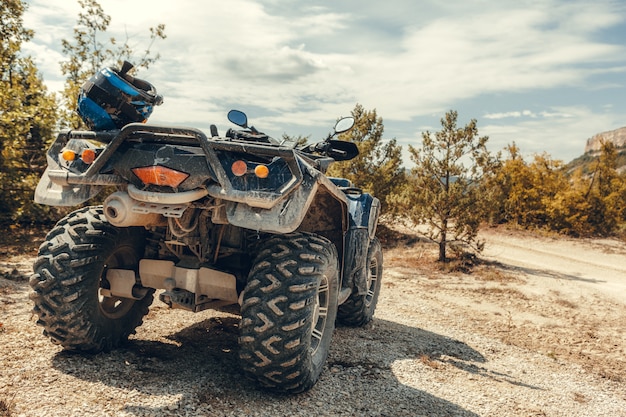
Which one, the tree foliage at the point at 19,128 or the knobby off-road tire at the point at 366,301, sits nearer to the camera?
the knobby off-road tire at the point at 366,301

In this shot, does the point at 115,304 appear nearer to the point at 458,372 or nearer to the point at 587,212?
the point at 458,372

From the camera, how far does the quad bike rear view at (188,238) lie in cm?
305

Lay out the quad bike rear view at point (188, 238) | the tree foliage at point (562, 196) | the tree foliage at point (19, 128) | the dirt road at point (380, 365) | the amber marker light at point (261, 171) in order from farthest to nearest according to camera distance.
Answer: the tree foliage at point (562, 196)
the tree foliage at point (19, 128)
the dirt road at point (380, 365)
the quad bike rear view at point (188, 238)
the amber marker light at point (261, 171)

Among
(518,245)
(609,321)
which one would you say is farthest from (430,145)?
(518,245)

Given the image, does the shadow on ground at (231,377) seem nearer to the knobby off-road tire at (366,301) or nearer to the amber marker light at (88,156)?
the knobby off-road tire at (366,301)

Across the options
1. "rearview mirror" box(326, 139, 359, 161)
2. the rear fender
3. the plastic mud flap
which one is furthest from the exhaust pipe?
"rearview mirror" box(326, 139, 359, 161)

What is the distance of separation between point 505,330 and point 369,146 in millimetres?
7584

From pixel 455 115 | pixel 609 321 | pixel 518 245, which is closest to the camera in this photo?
pixel 609 321

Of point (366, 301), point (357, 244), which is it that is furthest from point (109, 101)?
point (366, 301)

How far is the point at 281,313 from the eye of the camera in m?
3.05

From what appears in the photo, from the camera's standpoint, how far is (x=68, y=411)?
2891 mm

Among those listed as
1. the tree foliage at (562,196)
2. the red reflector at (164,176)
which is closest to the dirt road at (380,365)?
the red reflector at (164,176)

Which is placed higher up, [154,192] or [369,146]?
[369,146]

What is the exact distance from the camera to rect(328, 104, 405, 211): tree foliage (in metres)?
13.0
